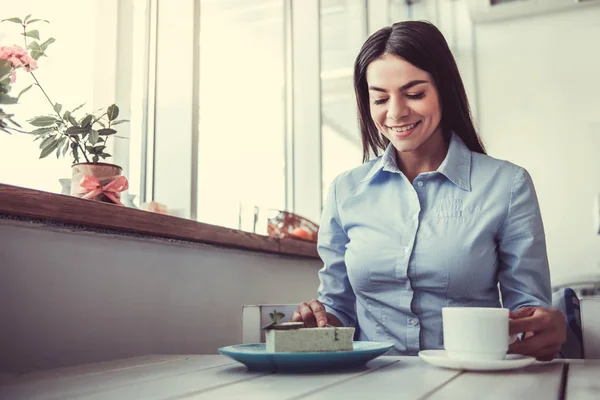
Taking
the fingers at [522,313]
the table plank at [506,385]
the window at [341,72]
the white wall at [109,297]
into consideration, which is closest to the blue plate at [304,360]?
the table plank at [506,385]

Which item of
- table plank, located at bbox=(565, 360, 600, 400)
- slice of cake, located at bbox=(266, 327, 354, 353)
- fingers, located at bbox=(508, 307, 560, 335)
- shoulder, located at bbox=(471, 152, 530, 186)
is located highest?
shoulder, located at bbox=(471, 152, 530, 186)

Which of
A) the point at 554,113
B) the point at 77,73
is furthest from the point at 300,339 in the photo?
the point at 554,113

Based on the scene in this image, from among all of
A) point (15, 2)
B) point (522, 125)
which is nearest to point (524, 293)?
point (15, 2)

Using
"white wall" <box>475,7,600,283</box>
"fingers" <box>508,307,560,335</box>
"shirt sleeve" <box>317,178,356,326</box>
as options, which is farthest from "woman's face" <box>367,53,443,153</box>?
"white wall" <box>475,7,600,283</box>

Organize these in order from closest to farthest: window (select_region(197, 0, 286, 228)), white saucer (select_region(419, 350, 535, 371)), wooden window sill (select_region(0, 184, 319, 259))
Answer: white saucer (select_region(419, 350, 535, 371)) < wooden window sill (select_region(0, 184, 319, 259)) < window (select_region(197, 0, 286, 228))

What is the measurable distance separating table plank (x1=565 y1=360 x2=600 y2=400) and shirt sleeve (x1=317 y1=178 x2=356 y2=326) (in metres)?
0.64

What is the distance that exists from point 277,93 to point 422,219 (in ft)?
5.50

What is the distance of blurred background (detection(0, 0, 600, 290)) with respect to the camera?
166cm

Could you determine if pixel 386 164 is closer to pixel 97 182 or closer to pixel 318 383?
pixel 97 182

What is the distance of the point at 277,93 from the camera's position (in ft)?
9.40

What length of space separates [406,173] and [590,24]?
2.91 meters

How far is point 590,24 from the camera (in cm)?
374

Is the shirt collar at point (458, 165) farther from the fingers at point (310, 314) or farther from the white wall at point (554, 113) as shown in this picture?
the white wall at point (554, 113)

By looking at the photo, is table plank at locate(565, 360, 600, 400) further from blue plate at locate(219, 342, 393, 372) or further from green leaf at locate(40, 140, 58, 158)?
green leaf at locate(40, 140, 58, 158)
